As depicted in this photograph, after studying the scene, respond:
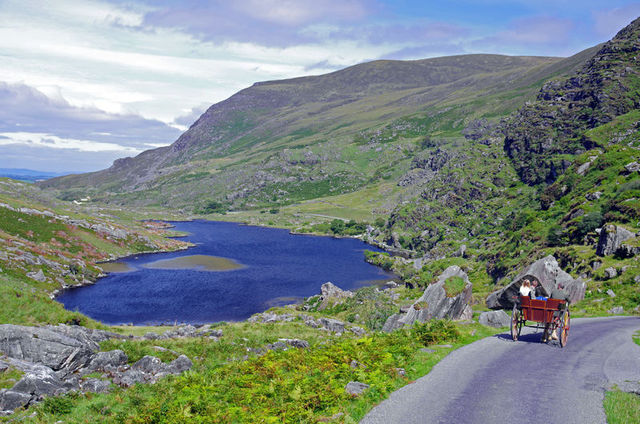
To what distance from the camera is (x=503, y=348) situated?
804 inches

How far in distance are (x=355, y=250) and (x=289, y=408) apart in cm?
17330

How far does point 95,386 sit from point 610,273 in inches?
1960

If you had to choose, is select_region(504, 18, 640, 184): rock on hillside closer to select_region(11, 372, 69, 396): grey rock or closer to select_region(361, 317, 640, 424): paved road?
select_region(361, 317, 640, 424): paved road

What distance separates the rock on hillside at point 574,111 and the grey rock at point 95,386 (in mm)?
140435

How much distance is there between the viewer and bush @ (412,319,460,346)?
2321 cm

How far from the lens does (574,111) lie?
170 meters

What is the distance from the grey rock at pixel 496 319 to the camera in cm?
2942

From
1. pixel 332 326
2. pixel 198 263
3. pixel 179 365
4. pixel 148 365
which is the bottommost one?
pixel 198 263

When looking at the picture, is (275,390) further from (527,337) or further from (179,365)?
(527,337)

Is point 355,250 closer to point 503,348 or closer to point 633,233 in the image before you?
point 633,233

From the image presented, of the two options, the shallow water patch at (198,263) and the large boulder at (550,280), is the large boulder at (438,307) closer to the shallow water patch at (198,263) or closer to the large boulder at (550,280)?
the large boulder at (550,280)

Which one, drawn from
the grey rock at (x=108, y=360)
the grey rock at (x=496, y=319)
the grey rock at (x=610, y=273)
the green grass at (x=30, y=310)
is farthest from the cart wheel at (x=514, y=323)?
the green grass at (x=30, y=310)

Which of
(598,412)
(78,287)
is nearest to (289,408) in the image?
(598,412)

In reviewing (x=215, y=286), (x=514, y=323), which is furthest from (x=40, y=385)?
(x=215, y=286)
